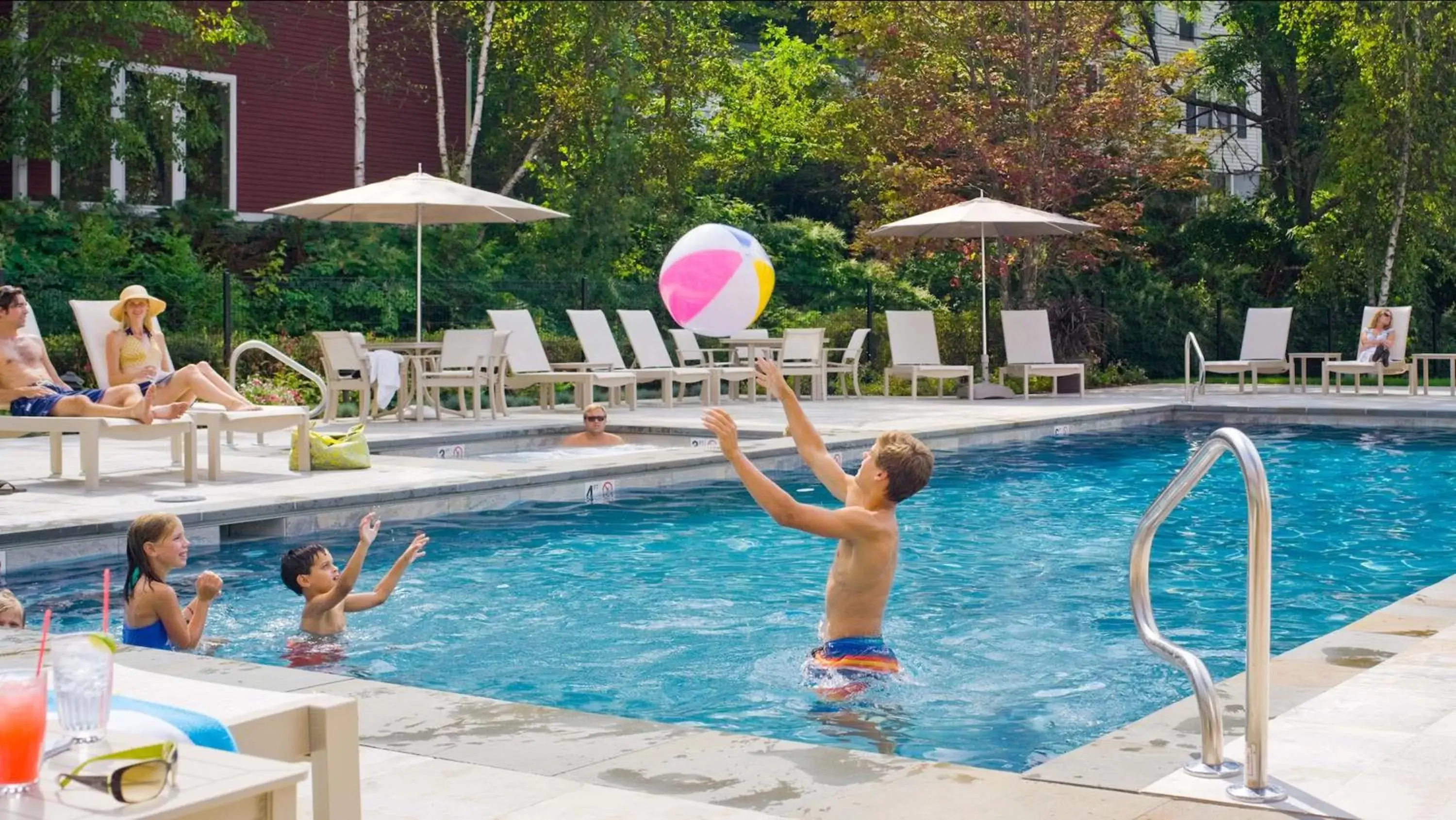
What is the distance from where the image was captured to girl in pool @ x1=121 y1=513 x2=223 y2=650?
5.51 meters

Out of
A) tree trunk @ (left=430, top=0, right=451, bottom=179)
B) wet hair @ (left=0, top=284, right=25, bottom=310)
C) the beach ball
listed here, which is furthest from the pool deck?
tree trunk @ (left=430, top=0, right=451, bottom=179)

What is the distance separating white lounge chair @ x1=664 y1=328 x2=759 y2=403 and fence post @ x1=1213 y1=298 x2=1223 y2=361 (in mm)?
7730

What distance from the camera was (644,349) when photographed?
1681cm

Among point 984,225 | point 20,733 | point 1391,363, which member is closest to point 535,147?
point 984,225

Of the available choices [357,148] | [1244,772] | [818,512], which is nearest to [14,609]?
[818,512]

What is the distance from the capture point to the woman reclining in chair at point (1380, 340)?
17.6 meters

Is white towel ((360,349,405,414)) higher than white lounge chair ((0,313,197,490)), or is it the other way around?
white towel ((360,349,405,414))

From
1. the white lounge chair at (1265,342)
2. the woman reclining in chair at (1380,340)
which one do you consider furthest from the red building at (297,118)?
the woman reclining in chair at (1380,340)

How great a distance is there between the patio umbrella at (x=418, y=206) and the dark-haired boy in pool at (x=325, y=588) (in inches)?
308

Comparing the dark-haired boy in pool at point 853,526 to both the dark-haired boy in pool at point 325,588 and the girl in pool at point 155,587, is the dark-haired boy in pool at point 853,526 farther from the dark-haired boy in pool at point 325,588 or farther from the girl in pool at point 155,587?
the girl in pool at point 155,587

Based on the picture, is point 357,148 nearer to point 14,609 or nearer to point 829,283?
point 829,283

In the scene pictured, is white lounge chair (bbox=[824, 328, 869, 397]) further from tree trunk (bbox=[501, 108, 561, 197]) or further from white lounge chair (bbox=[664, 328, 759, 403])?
tree trunk (bbox=[501, 108, 561, 197])

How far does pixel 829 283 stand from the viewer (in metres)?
24.2

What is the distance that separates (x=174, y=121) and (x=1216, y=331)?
1414 cm
